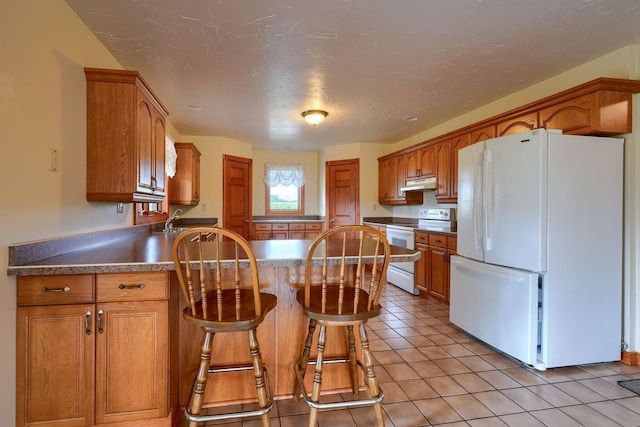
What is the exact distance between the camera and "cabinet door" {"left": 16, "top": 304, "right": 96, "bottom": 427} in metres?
1.49

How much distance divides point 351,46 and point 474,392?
8.10ft

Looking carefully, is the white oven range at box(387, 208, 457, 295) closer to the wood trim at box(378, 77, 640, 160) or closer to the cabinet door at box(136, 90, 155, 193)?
the wood trim at box(378, 77, 640, 160)

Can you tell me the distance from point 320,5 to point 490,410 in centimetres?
253

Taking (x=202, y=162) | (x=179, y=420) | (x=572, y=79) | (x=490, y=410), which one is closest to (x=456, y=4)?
(x=572, y=79)

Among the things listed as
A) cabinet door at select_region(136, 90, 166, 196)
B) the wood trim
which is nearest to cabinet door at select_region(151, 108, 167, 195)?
cabinet door at select_region(136, 90, 166, 196)

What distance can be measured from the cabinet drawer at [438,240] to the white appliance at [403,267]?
31 centimetres

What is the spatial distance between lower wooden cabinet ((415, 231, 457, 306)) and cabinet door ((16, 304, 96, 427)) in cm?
300

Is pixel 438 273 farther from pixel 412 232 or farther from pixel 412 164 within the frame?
pixel 412 164

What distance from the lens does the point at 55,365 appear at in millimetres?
1518

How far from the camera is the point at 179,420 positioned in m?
1.77

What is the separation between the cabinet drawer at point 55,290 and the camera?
1.49m

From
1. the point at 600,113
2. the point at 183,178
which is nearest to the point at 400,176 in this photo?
the point at 600,113

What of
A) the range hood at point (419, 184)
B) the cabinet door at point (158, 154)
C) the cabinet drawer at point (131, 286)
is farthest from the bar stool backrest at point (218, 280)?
the range hood at point (419, 184)

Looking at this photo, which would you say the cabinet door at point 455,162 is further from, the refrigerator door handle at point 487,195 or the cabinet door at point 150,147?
the cabinet door at point 150,147
